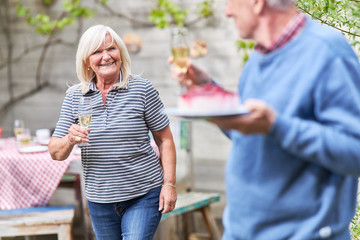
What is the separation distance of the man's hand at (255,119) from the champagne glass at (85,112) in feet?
3.65

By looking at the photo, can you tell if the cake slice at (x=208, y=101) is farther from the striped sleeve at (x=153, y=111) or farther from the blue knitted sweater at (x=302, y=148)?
the striped sleeve at (x=153, y=111)

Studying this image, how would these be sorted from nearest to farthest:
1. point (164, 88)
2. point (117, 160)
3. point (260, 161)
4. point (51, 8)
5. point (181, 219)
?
point (260, 161), point (117, 160), point (181, 219), point (164, 88), point (51, 8)

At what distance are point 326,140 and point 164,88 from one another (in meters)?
3.78

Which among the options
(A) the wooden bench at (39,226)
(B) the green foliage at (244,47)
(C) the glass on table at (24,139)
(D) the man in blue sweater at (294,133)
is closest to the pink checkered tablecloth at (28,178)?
(A) the wooden bench at (39,226)

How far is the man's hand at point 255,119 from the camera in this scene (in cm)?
94

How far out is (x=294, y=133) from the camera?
964 millimetres

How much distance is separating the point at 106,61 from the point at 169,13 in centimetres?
267

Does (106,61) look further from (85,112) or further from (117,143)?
(117,143)

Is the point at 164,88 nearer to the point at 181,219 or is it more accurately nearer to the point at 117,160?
the point at 181,219

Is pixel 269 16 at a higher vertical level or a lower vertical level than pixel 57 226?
higher

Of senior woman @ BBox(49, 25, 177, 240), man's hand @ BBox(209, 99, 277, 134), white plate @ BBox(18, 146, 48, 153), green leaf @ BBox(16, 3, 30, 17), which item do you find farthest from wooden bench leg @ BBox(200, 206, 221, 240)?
green leaf @ BBox(16, 3, 30, 17)

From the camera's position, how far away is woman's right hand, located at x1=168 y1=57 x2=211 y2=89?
1.26m

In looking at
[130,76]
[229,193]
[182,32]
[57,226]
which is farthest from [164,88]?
[229,193]

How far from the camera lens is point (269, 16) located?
3.59 ft
